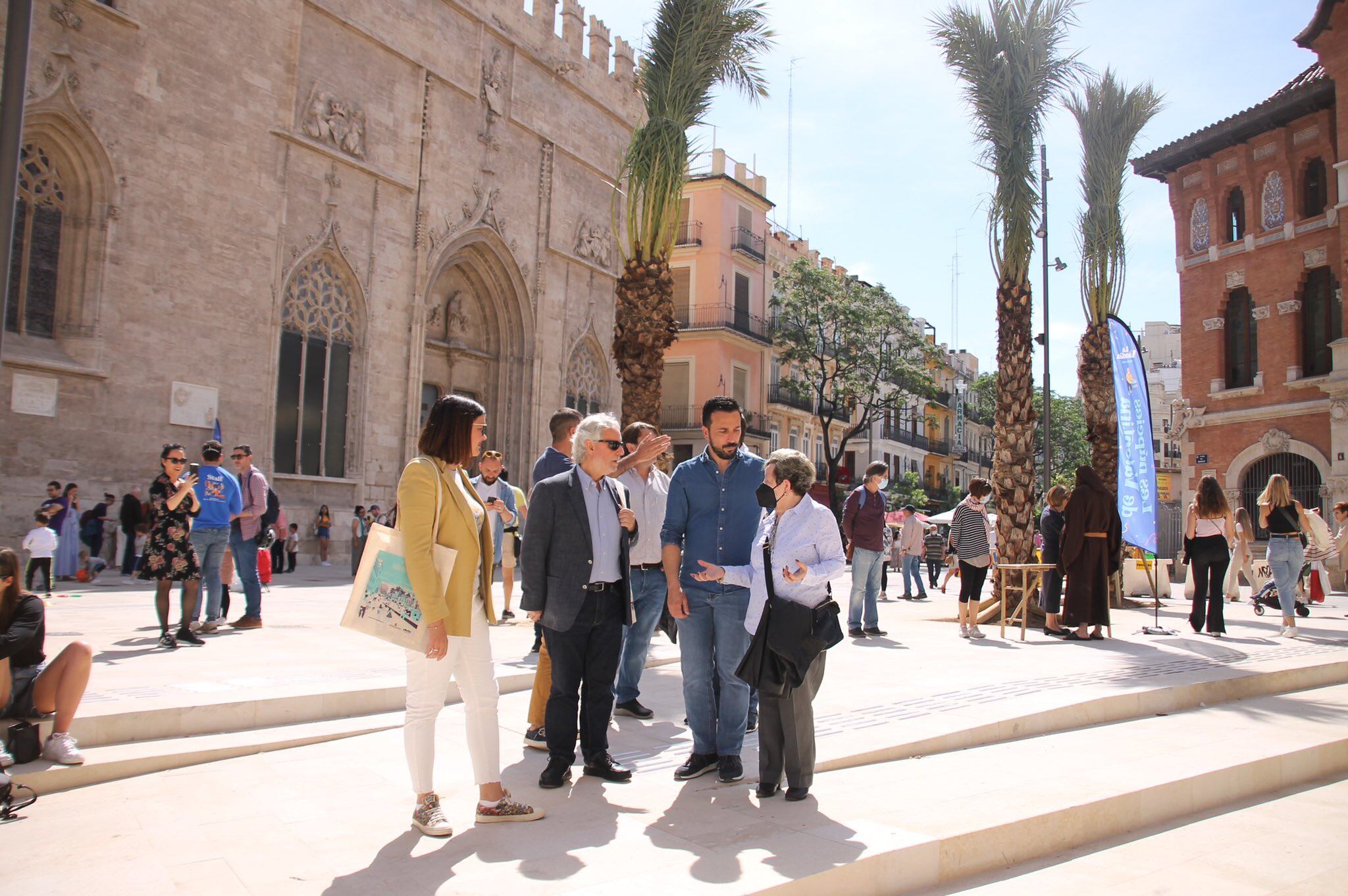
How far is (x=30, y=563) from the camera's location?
11.2 metres

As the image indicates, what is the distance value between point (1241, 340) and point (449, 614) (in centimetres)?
2733

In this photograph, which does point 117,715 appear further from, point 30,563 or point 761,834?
point 30,563

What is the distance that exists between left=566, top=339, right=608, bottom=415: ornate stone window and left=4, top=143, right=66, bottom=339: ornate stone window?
12.7 meters

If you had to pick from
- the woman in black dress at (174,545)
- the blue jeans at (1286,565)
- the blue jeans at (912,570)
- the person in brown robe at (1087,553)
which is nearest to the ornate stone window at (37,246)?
the woman in black dress at (174,545)

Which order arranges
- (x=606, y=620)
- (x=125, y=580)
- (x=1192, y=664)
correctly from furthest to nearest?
(x=125, y=580) < (x=1192, y=664) < (x=606, y=620)

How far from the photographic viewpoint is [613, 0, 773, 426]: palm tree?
38.4 feet

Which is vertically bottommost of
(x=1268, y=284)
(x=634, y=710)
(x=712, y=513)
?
(x=634, y=710)

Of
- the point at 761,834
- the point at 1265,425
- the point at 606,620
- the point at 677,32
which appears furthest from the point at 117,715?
the point at 1265,425

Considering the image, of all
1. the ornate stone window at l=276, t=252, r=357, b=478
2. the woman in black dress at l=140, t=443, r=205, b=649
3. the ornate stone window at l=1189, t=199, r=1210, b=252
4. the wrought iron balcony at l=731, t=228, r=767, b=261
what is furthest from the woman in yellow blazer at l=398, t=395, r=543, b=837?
the wrought iron balcony at l=731, t=228, r=767, b=261

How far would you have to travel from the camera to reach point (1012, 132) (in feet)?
42.5

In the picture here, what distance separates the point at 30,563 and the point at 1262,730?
1270 centimetres

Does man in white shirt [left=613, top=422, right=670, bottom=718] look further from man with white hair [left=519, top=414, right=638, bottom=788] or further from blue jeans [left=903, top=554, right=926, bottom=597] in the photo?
blue jeans [left=903, top=554, right=926, bottom=597]

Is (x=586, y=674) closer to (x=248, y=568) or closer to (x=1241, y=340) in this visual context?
(x=248, y=568)

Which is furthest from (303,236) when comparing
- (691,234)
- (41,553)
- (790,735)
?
(691,234)
